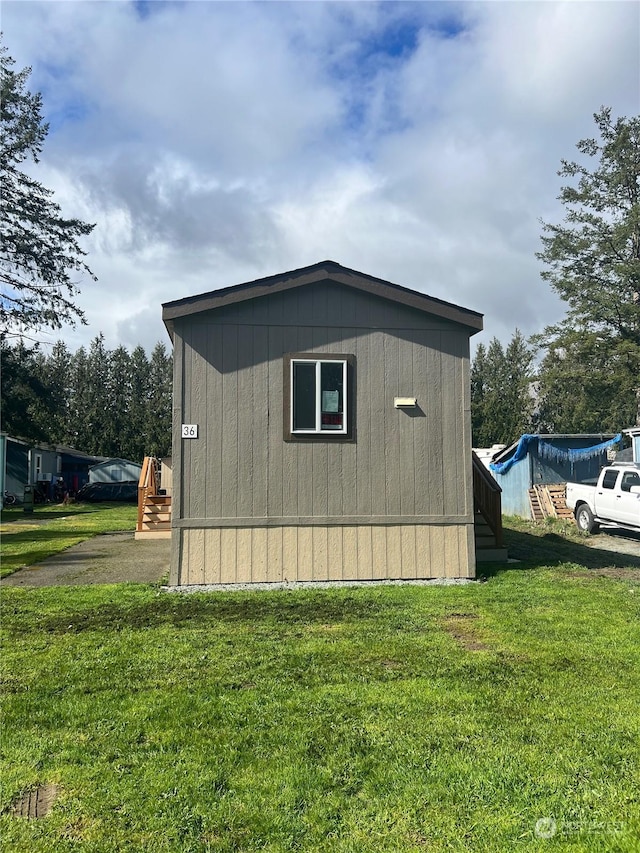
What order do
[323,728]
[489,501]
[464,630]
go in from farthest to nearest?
1. [489,501]
2. [464,630]
3. [323,728]

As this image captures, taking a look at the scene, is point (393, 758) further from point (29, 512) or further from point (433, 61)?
point (29, 512)

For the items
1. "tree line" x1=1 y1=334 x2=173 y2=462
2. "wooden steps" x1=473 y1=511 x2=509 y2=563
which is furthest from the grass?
"tree line" x1=1 y1=334 x2=173 y2=462

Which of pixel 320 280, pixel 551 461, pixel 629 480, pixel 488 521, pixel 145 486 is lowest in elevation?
pixel 488 521

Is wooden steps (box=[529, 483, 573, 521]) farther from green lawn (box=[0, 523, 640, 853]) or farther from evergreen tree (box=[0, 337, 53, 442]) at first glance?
evergreen tree (box=[0, 337, 53, 442])

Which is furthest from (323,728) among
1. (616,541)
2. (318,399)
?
(616,541)

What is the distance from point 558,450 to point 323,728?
17.5 m

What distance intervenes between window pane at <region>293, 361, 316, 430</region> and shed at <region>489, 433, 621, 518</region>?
481 inches

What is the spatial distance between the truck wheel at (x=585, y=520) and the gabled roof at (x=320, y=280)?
8.17 meters

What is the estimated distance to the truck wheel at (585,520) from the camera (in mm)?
14781

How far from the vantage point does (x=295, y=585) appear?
8062mm

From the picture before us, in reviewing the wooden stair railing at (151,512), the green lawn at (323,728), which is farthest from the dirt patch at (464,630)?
the wooden stair railing at (151,512)

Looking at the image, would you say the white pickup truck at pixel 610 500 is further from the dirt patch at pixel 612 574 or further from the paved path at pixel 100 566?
the paved path at pixel 100 566

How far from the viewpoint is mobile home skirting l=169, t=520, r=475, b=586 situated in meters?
8.06

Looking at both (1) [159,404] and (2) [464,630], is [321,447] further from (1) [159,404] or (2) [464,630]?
(1) [159,404]
